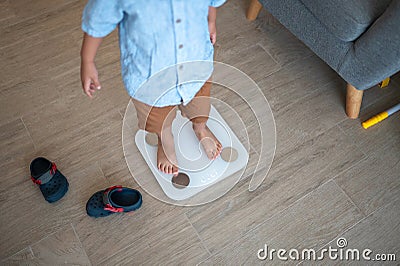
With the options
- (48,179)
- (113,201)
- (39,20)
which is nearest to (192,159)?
(113,201)

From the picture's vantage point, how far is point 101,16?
685mm

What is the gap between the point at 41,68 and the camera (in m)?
1.25

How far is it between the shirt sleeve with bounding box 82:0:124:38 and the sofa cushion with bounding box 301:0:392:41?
551 millimetres

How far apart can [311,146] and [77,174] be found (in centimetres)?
63

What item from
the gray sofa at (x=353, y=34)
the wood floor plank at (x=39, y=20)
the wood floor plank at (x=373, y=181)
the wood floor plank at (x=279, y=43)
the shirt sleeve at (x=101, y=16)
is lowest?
the wood floor plank at (x=373, y=181)

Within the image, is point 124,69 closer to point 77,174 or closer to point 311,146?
point 77,174

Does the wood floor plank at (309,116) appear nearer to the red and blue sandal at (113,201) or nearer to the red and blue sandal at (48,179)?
the red and blue sandal at (113,201)

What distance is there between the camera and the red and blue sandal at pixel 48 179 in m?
0.99

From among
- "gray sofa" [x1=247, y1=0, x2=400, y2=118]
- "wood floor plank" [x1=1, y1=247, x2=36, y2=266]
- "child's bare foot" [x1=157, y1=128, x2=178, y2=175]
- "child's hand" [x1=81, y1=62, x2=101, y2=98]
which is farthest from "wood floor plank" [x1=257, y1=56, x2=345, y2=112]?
"wood floor plank" [x1=1, y1=247, x2=36, y2=266]

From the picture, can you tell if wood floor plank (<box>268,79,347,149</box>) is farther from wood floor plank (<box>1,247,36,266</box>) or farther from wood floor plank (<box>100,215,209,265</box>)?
wood floor plank (<box>1,247,36,266</box>)

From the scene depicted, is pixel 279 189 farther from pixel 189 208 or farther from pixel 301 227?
pixel 189 208

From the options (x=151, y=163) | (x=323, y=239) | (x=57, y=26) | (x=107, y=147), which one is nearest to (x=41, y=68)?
(x=57, y=26)


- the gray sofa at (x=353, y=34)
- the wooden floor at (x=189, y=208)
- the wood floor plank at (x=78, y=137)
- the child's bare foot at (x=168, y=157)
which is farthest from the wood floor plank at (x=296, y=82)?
→ the wood floor plank at (x=78, y=137)

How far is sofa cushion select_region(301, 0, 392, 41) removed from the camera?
3.21 ft
